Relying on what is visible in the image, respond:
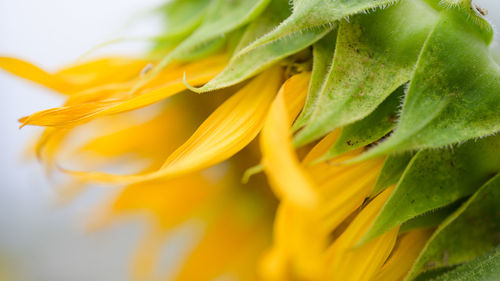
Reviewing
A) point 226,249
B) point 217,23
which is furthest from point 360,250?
point 226,249

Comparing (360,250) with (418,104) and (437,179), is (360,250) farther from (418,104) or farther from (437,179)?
(418,104)

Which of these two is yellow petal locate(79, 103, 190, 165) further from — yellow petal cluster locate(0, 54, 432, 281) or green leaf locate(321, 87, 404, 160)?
green leaf locate(321, 87, 404, 160)

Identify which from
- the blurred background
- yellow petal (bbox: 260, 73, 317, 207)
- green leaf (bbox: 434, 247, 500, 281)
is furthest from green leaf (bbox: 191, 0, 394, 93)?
the blurred background

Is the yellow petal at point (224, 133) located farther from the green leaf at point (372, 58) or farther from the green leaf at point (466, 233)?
the green leaf at point (466, 233)

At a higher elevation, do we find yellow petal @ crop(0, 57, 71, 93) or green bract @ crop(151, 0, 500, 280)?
yellow petal @ crop(0, 57, 71, 93)

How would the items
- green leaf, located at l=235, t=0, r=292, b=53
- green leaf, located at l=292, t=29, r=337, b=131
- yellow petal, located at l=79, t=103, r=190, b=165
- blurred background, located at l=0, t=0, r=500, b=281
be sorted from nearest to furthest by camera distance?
green leaf, located at l=292, t=29, r=337, b=131, green leaf, located at l=235, t=0, r=292, b=53, yellow petal, located at l=79, t=103, r=190, b=165, blurred background, located at l=0, t=0, r=500, b=281

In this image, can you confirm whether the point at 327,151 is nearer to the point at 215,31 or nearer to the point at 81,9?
the point at 215,31

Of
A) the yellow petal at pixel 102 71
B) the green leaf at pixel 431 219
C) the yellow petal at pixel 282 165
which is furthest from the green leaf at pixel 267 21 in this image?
the green leaf at pixel 431 219
